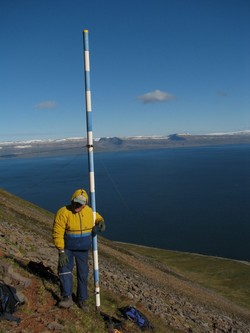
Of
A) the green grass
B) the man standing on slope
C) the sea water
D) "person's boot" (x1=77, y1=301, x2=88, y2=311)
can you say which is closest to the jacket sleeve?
the man standing on slope

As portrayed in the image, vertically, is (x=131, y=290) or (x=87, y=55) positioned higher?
(x=87, y=55)

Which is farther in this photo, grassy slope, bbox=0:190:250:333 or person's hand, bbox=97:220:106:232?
grassy slope, bbox=0:190:250:333

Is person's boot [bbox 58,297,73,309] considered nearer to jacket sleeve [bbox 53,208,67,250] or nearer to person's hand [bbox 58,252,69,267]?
person's hand [bbox 58,252,69,267]

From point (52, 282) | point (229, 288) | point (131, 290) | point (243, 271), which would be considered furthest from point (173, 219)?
point (52, 282)

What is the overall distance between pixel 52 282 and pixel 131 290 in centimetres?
633

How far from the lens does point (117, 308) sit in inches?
453

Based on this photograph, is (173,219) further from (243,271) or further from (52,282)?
(52,282)

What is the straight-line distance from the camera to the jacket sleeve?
9016 mm

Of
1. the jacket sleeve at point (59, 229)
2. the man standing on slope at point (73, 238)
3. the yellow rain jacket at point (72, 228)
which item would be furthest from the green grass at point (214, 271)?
the jacket sleeve at point (59, 229)

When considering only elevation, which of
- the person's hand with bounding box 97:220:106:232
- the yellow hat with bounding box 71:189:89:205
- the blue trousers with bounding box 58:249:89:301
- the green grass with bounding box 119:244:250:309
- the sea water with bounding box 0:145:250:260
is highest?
the yellow hat with bounding box 71:189:89:205

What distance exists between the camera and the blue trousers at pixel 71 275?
9.27 meters

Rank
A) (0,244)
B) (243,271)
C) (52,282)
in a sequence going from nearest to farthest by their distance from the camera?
(52,282), (0,244), (243,271)

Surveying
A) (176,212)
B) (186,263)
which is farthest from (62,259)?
(176,212)

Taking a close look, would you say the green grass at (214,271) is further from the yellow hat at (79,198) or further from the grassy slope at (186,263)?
the yellow hat at (79,198)
